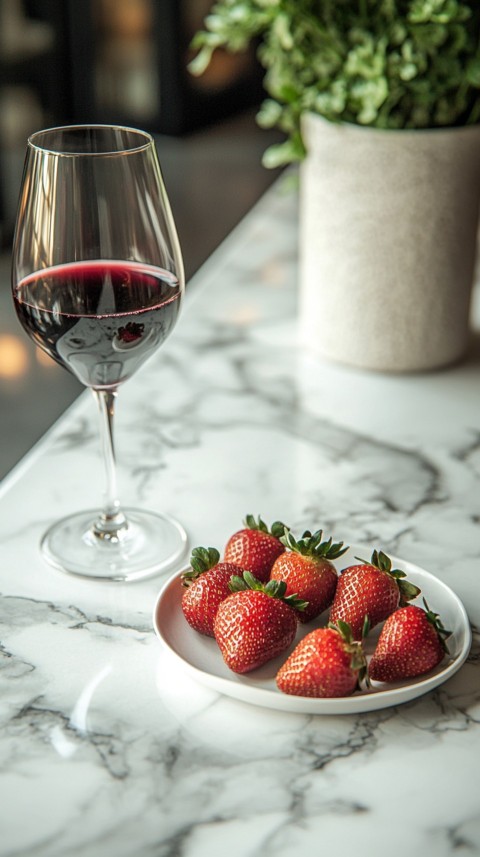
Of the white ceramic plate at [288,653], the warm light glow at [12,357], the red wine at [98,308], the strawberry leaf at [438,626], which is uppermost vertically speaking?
the red wine at [98,308]

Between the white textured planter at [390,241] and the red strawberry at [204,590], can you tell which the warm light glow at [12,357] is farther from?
the red strawberry at [204,590]

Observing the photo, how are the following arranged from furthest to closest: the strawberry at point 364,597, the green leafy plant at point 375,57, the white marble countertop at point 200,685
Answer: the green leafy plant at point 375,57
the strawberry at point 364,597
the white marble countertop at point 200,685

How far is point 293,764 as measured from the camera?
2.08 feet

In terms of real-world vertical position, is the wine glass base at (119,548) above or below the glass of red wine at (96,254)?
below

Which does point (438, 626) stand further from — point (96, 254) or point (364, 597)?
point (96, 254)

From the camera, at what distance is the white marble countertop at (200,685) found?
59 cm

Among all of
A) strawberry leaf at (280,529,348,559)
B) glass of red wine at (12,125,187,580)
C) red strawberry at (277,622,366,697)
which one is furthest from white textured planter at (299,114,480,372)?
red strawberry at (277,622,366,697)

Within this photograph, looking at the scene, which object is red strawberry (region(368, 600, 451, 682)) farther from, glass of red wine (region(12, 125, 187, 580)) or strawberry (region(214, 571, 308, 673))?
glass of red wine (region(12, 125, 187, 580))

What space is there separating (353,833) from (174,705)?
155 mm

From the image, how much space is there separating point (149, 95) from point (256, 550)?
548 cm

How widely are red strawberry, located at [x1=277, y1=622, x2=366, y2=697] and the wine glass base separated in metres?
0.22

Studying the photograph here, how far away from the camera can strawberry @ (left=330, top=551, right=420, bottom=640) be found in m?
0.70

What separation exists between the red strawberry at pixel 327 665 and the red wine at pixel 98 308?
285mm

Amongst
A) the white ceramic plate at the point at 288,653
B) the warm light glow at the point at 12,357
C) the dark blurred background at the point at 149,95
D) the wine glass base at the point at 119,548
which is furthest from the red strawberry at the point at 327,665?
the dark blurred background at the point at 149,95
